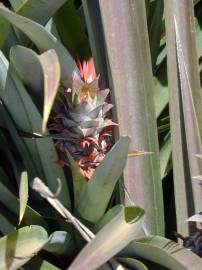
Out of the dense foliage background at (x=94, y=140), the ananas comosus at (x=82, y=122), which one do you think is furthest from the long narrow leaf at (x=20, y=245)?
the ananas comosus at (x=82, y=122)

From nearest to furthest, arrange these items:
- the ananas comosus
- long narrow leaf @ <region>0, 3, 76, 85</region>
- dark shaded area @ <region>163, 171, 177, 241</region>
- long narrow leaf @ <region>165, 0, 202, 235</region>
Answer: long narrow leaf @ <region>0, 3, 76, 85</region>, the ananas comosus, long narrow leaf @ <region>165, 0, 202, 235</region>, dark shaded area @ <region>163, 171, 177, 241</region>

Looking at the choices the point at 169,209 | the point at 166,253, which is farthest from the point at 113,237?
the point at 169,209

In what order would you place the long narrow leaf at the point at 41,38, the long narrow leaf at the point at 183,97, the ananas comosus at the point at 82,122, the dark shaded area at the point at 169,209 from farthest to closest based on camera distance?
the dark shaded area at the point at 169,209
the long narrow leaf at the point at 183,97
the ananas comosus at the point at 82,122
the long narrow leaf at the point at 41,38

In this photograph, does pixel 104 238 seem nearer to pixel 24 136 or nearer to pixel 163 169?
pixel 24 136

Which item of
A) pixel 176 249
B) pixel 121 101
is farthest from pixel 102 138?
pixel 176 249

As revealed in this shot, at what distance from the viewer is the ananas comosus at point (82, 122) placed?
2.38 ft

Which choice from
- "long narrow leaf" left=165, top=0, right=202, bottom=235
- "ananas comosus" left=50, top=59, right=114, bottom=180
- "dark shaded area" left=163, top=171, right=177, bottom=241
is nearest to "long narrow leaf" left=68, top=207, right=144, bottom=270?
"ananas comosus" left=50, top=59, right=114, bottom=180

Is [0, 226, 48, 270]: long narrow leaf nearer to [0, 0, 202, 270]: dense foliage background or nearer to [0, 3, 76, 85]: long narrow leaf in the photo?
[0, 0, 202, 270]: dense foliage background

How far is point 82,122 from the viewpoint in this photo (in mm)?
727

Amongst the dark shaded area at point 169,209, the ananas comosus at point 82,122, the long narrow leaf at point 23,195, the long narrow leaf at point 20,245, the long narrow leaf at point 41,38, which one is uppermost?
the long narrow leaf at point 41,38

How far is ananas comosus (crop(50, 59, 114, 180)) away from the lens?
0.73 meters

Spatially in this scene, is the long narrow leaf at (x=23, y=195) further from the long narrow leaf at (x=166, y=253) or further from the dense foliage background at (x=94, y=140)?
the long narrow leaf at (x=166, y=253)

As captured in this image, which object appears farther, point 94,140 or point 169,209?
point 169,209

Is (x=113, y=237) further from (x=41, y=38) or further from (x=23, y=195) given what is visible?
(x=41, y=38)
